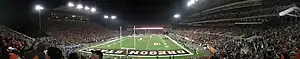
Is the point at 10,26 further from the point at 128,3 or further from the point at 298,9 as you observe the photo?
the point at 128,3

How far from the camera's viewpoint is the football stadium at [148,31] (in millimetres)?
11853

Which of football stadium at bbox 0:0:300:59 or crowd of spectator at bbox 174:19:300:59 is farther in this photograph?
football stadium at bbox 0:0:300:59

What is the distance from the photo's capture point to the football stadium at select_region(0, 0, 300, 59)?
11.9 meters

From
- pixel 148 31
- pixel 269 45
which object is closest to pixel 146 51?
pixel 269 45

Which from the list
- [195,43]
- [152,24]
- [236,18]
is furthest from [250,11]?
[152,24]

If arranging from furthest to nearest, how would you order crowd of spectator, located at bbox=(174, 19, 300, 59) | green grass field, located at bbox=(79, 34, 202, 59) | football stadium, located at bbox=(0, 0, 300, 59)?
green grass field, located at bbox=(79, 34, 202, 59), football stadium, located at bbox=(0, 0, 300, 59), crowd of spectator, located at bbox=(174, 19, 300, 59)

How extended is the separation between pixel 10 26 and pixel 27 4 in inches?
110

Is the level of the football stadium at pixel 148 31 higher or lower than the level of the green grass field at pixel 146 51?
higher

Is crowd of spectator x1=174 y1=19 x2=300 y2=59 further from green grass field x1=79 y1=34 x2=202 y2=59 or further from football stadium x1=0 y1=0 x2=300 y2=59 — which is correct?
green grass field x1=79 y1=34 x2=202 y2=59

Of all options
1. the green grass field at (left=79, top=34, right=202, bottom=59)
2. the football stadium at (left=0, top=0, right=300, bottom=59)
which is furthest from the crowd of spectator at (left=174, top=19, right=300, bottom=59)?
the green grass field at (left=79, top=34, right=202, bottom=59)

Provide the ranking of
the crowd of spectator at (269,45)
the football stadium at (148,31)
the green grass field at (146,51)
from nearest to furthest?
the crowd of spectator at (269,45) → the football stadium at (148,31) → the green grass field at (146,51)

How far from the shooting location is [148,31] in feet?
318

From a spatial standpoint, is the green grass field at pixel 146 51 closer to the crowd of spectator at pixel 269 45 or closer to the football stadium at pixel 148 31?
the football stadium at pixel 148 31

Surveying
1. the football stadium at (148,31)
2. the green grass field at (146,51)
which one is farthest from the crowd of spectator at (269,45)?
the green grass field at (146,51)
